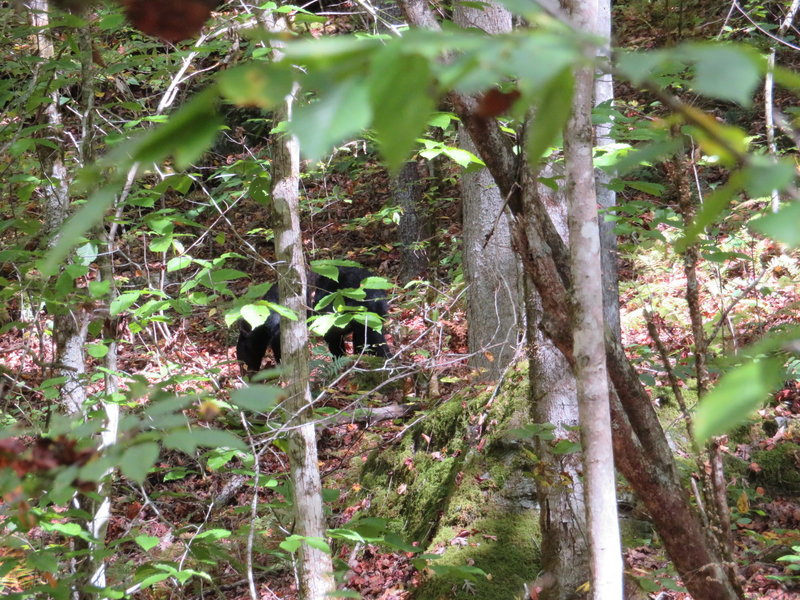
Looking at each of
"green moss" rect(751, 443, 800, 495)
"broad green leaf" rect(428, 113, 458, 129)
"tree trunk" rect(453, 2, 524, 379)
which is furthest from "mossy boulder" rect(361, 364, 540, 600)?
"broad green leaf" rect(428, 113, 458, 129)

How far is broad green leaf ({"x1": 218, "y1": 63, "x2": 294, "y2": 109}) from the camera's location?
481 millimetres

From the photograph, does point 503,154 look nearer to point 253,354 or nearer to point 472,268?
point 472,268

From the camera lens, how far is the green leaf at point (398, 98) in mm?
479

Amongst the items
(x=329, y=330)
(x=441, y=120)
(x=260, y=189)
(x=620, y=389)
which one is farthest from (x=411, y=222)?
(x=620, y=389)

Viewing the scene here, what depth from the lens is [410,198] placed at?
10.2 m

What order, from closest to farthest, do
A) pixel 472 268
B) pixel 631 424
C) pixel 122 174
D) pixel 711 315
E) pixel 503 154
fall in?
pixel 122 174 < pixel 503 154 < pixel 631 424 < pixel 472 268 < pixel 711 315

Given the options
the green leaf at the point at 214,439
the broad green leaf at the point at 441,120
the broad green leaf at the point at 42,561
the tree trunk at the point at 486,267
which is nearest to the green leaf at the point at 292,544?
the broad green leaf at the point at 42,561

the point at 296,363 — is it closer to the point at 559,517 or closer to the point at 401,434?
the point at 559,517

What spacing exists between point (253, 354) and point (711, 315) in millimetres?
5003

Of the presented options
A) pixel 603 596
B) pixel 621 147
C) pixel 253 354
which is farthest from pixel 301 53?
pixel 253 354

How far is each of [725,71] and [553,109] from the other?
0.12 m

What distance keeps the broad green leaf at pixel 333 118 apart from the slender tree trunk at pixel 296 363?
249 cm

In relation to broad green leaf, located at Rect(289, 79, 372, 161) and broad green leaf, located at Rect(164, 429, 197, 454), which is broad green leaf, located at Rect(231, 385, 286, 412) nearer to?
broad green leaf, located at Rect(164, 429, 197, 454)

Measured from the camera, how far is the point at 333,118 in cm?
47
